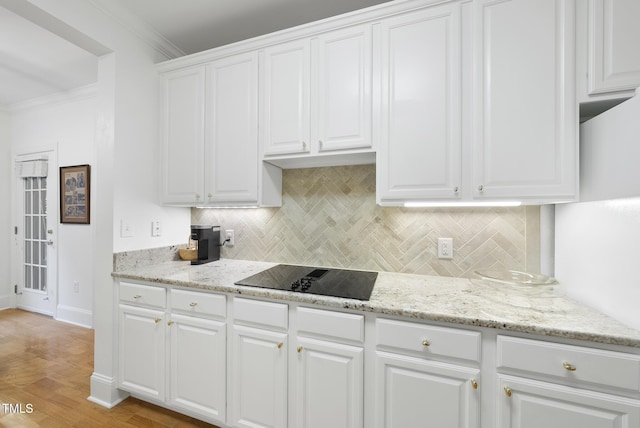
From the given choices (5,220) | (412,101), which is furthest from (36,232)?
(412,101)

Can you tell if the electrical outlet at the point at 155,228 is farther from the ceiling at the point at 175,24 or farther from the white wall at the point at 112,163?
the ceiling at the point at 175,24

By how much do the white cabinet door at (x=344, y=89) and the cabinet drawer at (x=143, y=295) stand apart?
1.41 m

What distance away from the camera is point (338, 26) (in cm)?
165

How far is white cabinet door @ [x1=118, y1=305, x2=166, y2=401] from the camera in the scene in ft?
5.72

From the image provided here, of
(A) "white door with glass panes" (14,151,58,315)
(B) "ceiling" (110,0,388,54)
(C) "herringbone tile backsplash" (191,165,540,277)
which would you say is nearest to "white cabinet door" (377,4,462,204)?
(C) "herringbone tile backsplash" (191,165,540,277)

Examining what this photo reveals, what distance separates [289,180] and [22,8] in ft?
5.95

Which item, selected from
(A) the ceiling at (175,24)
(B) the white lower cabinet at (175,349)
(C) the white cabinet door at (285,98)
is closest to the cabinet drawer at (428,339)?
(B) the white lower cabinet at (175,349)

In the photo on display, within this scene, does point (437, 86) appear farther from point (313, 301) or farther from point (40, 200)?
point (40, 200)

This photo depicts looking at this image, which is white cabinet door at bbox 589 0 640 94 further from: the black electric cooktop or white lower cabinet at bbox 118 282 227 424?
white lower cabinet at bbox 118 282 227 424

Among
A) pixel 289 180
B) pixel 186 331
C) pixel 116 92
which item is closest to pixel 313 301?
pixel 186 331

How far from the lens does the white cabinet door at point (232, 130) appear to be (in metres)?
1.89

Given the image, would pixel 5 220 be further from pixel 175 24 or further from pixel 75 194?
pixel 175 24

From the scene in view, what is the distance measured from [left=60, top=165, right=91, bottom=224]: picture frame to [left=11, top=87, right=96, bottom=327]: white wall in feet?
0.27

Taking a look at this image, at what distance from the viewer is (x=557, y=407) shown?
40.5 inches
